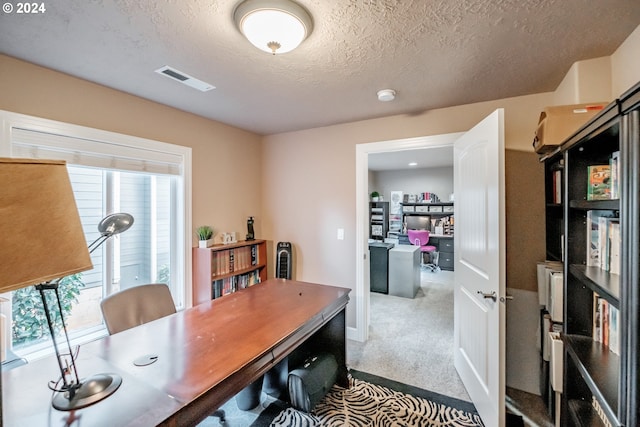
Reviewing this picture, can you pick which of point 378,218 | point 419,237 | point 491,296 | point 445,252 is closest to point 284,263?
point 491,296

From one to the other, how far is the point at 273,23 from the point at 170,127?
1732 mm

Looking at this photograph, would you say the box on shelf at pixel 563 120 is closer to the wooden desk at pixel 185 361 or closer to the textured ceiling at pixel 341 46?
the textured ceiling at pixel 341 46

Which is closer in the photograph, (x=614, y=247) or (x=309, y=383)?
(x=614, y=247)

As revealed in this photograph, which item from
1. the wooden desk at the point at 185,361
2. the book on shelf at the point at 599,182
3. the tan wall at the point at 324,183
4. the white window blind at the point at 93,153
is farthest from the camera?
the tan wall at the point at 324,183

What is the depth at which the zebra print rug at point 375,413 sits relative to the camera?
1875mm

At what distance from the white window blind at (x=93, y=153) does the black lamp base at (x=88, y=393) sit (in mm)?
1606

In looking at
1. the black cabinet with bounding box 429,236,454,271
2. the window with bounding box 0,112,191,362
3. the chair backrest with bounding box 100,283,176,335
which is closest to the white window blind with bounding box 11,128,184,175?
the window with bounding box 0,112,191,362

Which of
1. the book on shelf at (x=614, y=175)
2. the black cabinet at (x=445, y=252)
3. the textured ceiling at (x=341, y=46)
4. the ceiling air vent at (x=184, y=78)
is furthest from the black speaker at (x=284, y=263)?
the black cabinet at (x=445, y=252)

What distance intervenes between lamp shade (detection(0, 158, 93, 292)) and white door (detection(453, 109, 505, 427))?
197 cm

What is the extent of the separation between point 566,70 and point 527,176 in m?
0.75

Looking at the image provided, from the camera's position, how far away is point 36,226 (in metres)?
0.63

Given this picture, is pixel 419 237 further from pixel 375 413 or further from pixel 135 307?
pixel 135 307

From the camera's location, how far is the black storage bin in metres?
1.85

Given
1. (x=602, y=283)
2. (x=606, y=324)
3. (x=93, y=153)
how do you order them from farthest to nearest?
(x=93, y=153) → (x=606, y=324) → (x=602, y=283)
